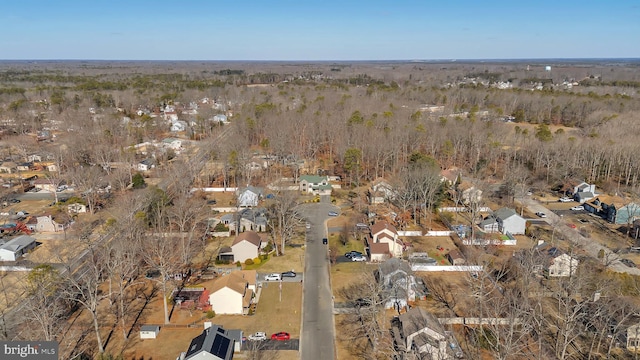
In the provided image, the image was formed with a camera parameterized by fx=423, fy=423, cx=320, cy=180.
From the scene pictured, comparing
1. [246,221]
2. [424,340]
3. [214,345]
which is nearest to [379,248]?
[424,340]

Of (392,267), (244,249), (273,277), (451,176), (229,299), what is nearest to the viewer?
(229,299)

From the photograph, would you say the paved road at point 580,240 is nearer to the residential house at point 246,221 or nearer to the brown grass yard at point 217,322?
the brown grass yard at point 217,322

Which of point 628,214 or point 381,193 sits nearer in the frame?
point 628,214

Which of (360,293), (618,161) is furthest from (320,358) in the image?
(618,161)

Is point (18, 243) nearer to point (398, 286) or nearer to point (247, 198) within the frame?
point (247, 198)

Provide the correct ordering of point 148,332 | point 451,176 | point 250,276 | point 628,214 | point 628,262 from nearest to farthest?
1. point 148,332
2. point 250,276
3. point 628,262
4. point 628,214
5. point 451,176

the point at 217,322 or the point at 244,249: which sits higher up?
the point at 244,249

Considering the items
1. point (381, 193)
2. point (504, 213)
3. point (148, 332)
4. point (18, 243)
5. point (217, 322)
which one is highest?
point (504, 213)
